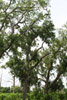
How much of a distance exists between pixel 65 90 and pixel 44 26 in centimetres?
1233

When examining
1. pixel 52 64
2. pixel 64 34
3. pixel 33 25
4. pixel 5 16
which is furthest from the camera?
pixel 52 64

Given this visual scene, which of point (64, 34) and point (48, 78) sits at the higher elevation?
point (64, 34)

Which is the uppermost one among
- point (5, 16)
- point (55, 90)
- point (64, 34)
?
point (64, 34)

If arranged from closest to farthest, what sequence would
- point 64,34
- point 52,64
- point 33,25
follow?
point 33,25 < point 64,34 < point 52,64

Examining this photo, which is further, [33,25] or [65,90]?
[65,90]

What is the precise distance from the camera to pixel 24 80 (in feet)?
72.5

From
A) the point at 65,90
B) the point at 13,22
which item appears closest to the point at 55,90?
the point at 65,90

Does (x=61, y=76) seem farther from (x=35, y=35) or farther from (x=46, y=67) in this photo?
(x=35, y=35)

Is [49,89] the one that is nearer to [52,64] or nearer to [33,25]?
[52,64]

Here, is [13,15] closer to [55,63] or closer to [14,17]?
[14,17]

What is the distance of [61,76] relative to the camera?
91.5 ft

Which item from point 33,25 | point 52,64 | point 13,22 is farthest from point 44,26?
point 52,64

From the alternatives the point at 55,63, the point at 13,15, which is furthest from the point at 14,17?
the point at 55,63

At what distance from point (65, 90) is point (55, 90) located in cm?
284
